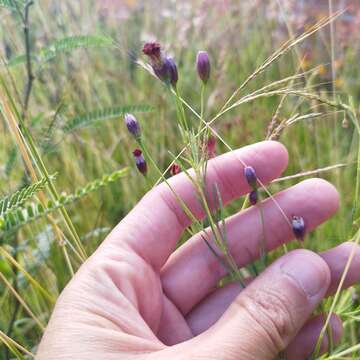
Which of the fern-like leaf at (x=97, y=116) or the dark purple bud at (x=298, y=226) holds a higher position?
the fern-like leaf at (x=97, y=116)

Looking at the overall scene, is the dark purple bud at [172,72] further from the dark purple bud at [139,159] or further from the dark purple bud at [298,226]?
the dark purple bud at [298,226]

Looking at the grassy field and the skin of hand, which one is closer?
the skin of hand

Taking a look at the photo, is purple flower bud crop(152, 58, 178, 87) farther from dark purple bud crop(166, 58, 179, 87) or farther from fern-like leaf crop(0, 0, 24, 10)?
fern-like leaf crop(0, 0, 24, 10)

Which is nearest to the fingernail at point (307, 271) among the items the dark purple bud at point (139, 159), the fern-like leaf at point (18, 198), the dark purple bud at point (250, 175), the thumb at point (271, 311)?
the thumb at point (271, 311)

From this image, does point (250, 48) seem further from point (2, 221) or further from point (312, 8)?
point (2, 221)

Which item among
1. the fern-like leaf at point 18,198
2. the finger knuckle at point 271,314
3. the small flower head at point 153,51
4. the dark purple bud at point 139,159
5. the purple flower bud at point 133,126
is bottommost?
the finger knuckle at point 271,314

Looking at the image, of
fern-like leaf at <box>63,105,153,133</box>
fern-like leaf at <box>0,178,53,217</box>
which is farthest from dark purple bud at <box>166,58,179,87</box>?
fern-like leaf at <box>63,105,153,133</box>
